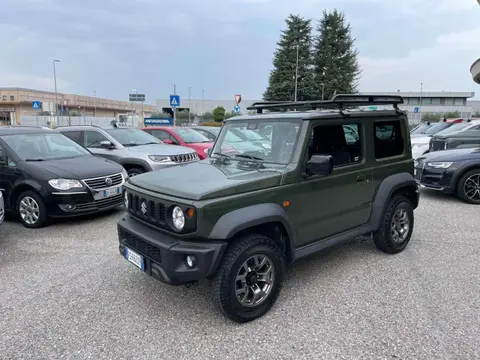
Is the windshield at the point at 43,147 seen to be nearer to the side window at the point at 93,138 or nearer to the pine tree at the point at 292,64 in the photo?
the side window at the point at 93,138

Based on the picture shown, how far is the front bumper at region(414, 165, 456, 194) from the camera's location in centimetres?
754

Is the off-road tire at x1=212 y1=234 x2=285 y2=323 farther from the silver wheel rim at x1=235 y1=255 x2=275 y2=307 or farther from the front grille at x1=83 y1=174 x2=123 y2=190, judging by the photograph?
the front grille at x1=83 y1=174 x2=123 y2=190

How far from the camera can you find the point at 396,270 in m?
4.22

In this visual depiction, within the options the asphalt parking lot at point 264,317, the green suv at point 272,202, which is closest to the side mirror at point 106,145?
the asphalt parking lot at point 264,317

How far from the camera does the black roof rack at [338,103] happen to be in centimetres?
400

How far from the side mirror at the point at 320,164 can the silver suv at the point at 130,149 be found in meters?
5.59

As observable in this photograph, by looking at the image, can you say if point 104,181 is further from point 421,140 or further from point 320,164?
point 421,140

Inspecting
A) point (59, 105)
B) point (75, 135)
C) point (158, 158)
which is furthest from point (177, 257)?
point (59, 105)

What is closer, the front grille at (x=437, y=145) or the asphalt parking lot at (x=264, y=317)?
the asphalt parking lot at (x=264, y=317)

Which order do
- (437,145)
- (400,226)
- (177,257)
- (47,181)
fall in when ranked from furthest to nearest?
(437,145) < (47,181) < (400,226) < (177,257)

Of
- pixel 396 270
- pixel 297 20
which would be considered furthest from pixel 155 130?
pixel 297 20

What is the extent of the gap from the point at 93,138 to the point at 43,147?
9.00ft

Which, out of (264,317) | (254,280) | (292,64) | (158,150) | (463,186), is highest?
(292,64)

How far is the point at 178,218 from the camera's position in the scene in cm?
299
